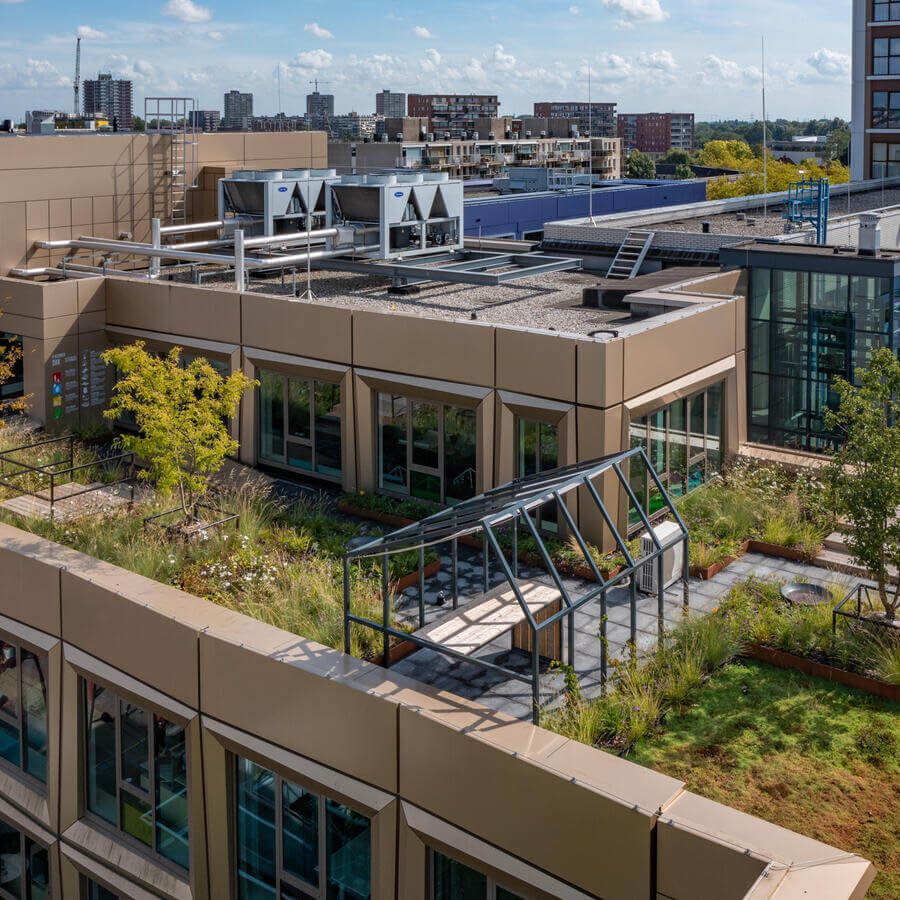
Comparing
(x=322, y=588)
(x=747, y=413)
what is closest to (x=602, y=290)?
(x=747, y=413)

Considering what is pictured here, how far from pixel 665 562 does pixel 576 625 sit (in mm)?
2011

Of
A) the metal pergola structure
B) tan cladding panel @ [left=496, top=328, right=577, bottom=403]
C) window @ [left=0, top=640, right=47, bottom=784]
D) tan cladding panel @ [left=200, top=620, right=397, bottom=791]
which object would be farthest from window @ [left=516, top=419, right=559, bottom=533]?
window @ [left=0, top=640, right=47, bottom=784]

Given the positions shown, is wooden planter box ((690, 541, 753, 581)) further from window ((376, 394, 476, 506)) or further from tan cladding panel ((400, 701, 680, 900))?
tan cladding panel ((400, 701, 680, 900))

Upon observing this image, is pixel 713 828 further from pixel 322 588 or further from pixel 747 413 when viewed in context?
pixel 747 413

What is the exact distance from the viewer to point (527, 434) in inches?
789

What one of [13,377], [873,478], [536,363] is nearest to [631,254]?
[536,363]

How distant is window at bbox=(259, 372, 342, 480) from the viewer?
2278cm

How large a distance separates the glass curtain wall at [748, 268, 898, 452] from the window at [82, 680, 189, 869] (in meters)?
15.5

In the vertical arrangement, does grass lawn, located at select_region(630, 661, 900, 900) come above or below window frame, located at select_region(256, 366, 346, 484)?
below

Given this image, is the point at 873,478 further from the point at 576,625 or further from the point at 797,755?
the point at 576,625

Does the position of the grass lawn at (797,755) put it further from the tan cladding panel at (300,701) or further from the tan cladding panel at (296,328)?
the tan cladding panel at (296,328)

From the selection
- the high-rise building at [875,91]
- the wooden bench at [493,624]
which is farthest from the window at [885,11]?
the wooden bench at [493,624]

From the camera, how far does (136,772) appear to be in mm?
15266

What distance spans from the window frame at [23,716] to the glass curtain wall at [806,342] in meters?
16.1
